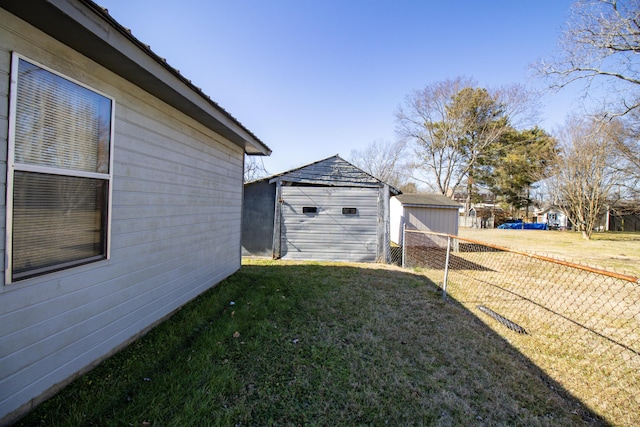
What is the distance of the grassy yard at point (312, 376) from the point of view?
1.95m

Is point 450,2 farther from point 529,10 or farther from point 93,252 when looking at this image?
point 93,252

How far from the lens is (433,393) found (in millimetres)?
2303

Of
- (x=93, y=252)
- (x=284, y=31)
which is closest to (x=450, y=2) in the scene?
(x=284, y=31)

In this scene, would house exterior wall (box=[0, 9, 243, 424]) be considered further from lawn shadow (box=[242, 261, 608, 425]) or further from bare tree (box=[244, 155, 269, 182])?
bare tree (box=[244, 155, 269, 182])

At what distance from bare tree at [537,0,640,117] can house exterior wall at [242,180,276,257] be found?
11.1 m

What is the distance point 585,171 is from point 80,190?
83.4ft

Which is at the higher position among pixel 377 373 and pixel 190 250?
pixel 190 250

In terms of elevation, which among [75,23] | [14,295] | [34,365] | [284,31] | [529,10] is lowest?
[34,365]

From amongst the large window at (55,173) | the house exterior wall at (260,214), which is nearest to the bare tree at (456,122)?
the house exterior wall at (260,214)

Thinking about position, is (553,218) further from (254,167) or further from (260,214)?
(260,214)

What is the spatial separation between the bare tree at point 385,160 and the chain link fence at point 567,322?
70.3 feet

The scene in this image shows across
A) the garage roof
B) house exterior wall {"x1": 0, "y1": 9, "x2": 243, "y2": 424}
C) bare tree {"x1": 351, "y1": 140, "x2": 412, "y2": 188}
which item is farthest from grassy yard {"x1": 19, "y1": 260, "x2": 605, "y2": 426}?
bare tree {"x1": 351, "y1": 140, "x2": 412, "y2": 188}

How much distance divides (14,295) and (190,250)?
92.5 inches

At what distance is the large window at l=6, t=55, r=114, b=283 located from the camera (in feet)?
5.70
